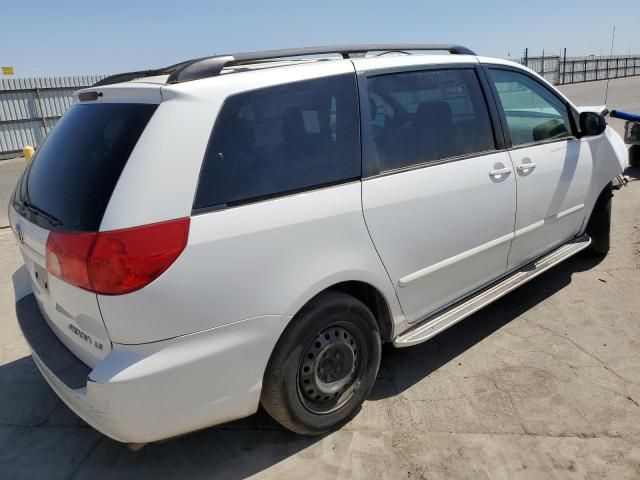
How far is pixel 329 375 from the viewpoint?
2656 millimetres

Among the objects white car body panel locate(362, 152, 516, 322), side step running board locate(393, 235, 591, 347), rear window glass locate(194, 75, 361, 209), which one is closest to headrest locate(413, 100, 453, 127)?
white car body panel locate(362, 152, 516, 322)

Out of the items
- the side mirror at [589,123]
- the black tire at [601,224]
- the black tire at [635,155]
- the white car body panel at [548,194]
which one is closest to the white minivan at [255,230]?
the white car body panel at [548,194]

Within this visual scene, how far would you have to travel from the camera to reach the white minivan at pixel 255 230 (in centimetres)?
200

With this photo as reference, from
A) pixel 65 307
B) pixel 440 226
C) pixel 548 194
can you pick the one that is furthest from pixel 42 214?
pixel 548 194

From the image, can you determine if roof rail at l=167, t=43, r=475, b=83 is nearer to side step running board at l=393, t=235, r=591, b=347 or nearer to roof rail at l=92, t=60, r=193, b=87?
roof rail at l=92, t=60, r=193, b=87

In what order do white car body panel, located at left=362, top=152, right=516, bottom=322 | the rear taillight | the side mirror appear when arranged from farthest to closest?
the side mirror
white car body panel, located at left=362, top=152, right=516, bottom=322
the rear taillight

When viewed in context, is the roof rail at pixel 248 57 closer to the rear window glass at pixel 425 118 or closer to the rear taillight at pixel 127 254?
the rear window glass at pixel 425 118

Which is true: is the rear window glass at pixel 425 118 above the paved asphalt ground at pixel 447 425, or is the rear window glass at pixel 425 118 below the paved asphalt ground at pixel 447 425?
above

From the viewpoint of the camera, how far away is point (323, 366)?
2604 mm

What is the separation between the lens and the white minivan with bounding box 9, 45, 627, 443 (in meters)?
2.00

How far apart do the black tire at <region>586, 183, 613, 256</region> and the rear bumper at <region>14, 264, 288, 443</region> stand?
11.7 ft

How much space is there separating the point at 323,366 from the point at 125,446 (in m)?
1.15

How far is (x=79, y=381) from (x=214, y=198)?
97 centimetres

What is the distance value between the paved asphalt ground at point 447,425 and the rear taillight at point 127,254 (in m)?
1.13
